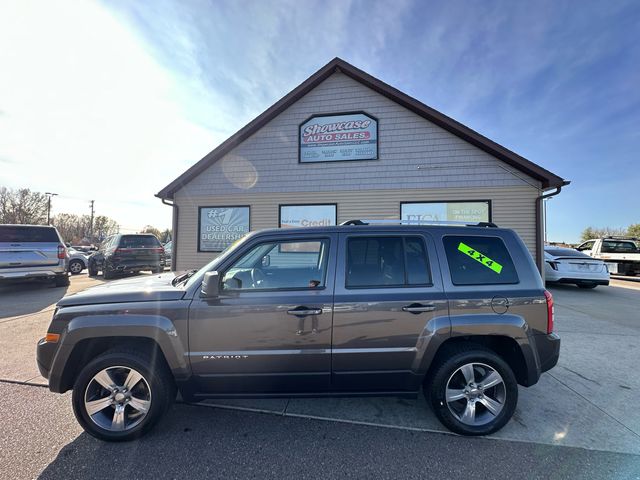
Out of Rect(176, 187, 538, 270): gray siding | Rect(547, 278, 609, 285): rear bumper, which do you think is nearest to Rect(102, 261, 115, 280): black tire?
Rect(176, 187, 538, 270): gray siding

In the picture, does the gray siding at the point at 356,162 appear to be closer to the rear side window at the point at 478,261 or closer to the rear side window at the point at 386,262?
the rear side window at the point at 478,261

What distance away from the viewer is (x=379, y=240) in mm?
2768

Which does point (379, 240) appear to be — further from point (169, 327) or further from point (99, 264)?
point (99, 264)

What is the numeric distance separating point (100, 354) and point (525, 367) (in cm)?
374

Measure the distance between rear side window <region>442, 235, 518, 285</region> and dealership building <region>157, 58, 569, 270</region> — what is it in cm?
606

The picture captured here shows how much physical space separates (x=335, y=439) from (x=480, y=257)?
6.61 feet

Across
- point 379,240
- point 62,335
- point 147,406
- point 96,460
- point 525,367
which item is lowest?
point 96,460

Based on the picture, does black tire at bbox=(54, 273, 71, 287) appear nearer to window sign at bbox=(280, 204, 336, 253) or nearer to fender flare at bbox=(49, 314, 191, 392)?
window sign at bbox=(280, 204, 336, 253)

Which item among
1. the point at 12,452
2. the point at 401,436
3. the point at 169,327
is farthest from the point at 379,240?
the point at 12,452

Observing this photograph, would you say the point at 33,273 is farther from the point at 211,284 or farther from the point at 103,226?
the point at 103,226

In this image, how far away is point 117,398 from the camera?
99.0 inches

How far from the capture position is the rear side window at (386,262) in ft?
8.62

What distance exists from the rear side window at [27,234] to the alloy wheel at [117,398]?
8.83 m

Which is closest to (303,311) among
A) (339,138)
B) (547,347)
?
(547,347)
